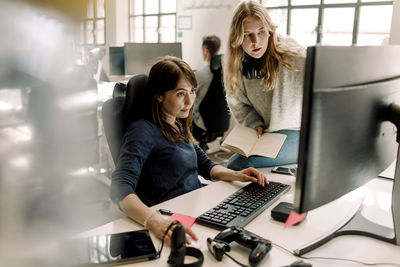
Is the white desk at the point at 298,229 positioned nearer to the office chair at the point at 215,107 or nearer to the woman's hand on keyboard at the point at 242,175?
the woman's hand on keyboard at the point at 242,175

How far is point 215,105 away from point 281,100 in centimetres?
170

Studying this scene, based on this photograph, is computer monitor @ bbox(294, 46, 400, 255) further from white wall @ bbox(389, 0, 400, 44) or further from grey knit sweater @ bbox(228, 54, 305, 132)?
white wall @ bbox(389, 0, 400, 44)

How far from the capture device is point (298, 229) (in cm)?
95

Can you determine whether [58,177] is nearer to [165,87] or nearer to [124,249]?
[124,249]

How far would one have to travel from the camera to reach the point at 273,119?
1607 mm

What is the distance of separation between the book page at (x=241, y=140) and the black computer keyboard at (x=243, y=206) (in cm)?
21

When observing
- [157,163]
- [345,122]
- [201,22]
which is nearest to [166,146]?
[157,163]

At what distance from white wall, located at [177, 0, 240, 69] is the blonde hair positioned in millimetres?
2352

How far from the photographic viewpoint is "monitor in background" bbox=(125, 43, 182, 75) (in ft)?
12.6

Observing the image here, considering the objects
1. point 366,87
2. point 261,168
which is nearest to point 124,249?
point 366,87

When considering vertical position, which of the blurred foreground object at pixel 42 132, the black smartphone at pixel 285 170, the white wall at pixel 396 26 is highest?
the white wall at pixel 396 26

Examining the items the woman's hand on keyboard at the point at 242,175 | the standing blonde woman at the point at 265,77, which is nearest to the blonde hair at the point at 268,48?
the standing blonde woman at the point at 265,77

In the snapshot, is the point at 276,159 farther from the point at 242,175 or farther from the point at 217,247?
the point at 217,247

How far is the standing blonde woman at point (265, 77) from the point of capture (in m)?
1.59
